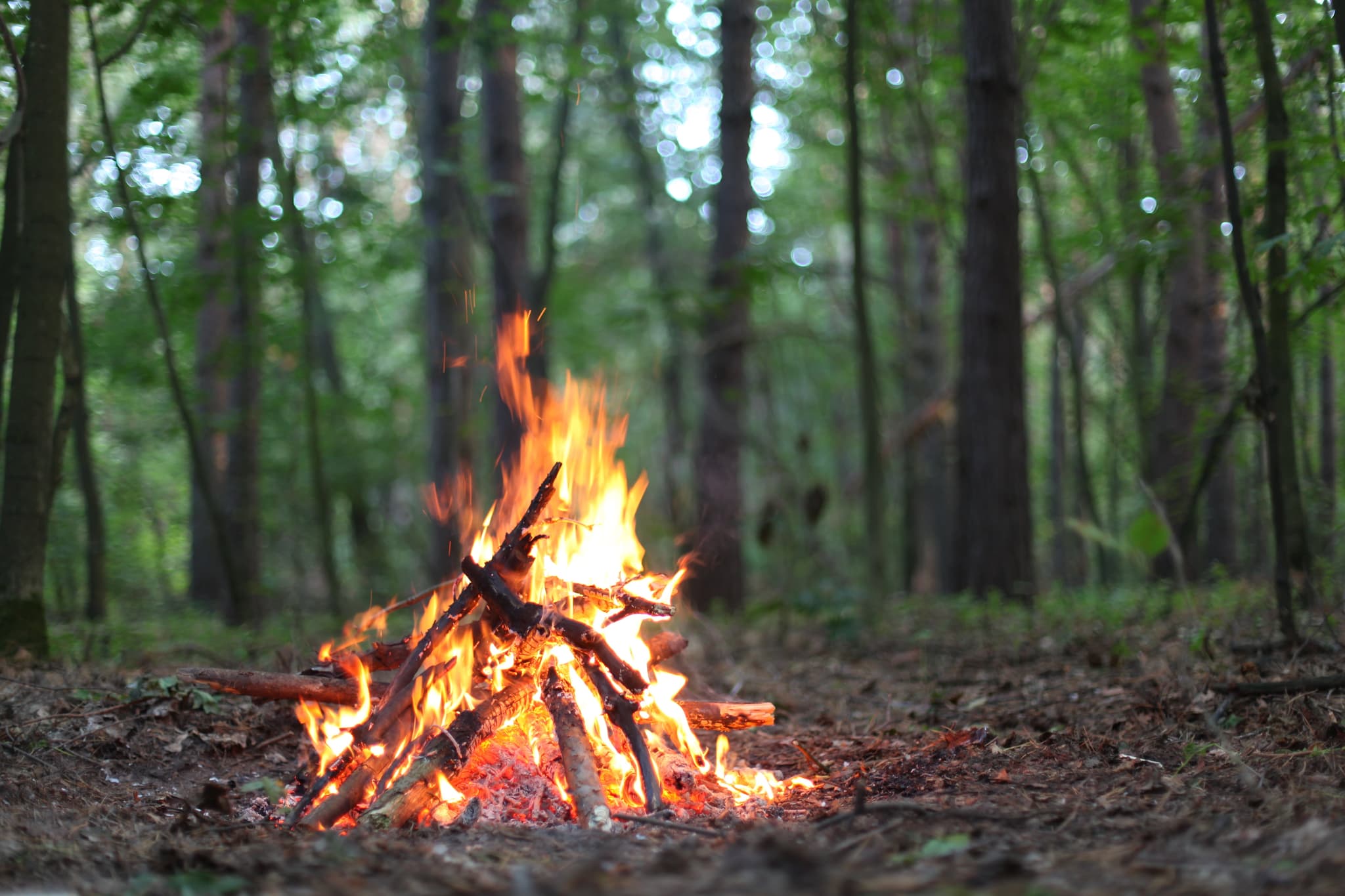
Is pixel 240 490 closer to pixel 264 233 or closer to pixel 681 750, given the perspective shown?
pixel 264 233

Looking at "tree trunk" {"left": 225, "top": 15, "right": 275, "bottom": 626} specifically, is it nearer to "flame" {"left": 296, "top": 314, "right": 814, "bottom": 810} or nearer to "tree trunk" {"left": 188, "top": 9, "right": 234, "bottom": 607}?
"tree trunk" {"left": 188, "top": 9, "right": 234, "bottom": 607}

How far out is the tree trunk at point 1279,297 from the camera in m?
4.95

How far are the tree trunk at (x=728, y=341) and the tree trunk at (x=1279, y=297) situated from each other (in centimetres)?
638

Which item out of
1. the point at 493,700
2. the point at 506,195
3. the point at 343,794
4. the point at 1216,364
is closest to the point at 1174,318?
the point at 1216,364

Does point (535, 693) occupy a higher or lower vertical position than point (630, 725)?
higher

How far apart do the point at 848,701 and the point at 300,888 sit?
4.01m

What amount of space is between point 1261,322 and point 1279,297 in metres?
0.69

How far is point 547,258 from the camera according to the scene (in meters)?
11.1

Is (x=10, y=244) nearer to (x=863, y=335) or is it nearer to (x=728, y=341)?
(x=863, y=335)

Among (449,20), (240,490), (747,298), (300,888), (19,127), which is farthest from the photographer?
(240,490)

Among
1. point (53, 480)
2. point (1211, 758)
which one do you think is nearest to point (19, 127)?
point (53, 480)

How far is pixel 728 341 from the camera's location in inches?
441

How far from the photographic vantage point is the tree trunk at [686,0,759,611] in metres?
11.3

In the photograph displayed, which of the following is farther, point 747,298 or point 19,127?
point 747,298
